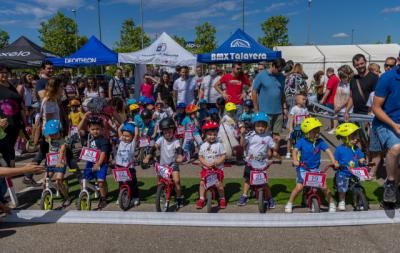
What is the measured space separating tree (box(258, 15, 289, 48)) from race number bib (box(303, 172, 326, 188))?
1545 inches

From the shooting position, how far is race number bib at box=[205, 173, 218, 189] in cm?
472

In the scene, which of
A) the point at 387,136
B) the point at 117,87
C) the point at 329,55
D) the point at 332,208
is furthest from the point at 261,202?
the point at 329,55

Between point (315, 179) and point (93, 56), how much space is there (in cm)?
1055

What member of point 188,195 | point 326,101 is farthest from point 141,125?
point 326,101

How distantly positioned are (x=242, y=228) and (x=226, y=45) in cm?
784

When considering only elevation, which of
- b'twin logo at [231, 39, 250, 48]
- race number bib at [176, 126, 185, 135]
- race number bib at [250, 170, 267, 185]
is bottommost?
race number bib at [250, 170, 267, 185]

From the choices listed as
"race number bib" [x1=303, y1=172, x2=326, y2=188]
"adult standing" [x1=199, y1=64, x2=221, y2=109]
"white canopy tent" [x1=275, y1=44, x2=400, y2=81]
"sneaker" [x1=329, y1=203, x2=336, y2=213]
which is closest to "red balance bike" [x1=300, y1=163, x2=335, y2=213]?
"race number bib" [x1=303, y1=172, x2=326, y2=188]

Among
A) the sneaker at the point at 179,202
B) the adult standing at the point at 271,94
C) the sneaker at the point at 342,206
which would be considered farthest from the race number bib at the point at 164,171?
the adult standing at the point at 271,94

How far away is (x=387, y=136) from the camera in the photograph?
4.25 metres

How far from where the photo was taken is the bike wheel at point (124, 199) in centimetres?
487

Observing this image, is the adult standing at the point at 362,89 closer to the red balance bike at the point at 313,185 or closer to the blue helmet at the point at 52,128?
the red balance bike at the point at 313,185

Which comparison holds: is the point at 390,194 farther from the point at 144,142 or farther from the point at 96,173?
the point at 144,142

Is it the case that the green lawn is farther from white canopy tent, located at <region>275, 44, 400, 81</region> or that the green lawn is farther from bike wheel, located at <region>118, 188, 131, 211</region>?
white canopy tent, located at <region>275, 44, 400, 81</region>

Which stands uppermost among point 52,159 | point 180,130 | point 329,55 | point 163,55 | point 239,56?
point 329,55
